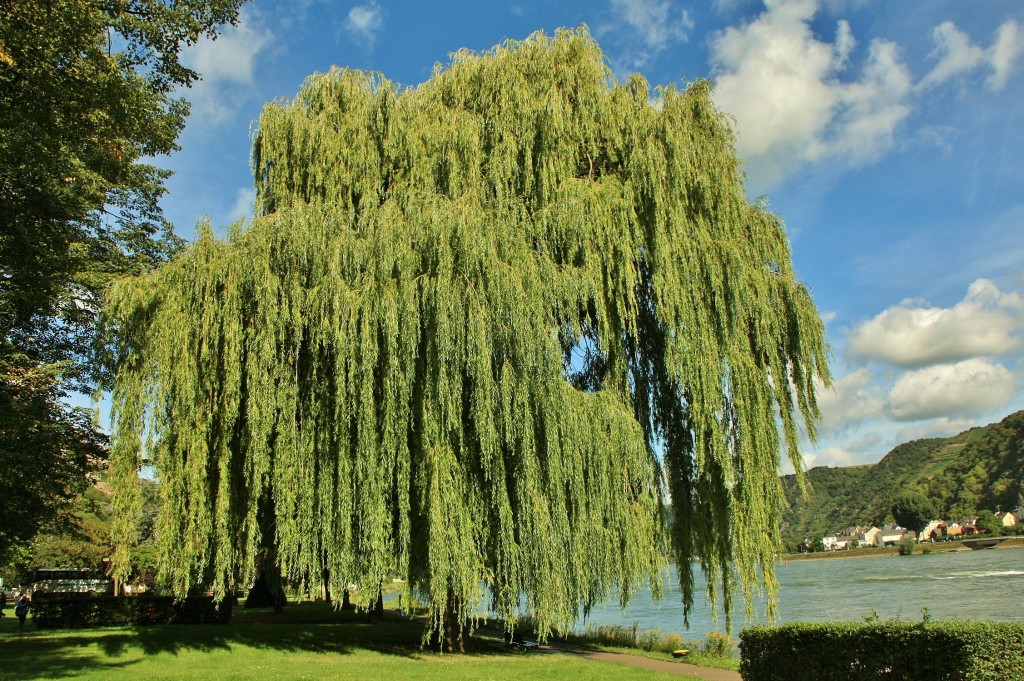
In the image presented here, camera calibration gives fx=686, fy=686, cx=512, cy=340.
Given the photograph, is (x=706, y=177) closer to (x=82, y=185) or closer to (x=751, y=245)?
(x=751, y=245)

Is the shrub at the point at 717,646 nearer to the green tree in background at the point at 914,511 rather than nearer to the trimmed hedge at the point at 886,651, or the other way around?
the trimmed hedge at the point at 886,651

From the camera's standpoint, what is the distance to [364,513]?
38.5 ft

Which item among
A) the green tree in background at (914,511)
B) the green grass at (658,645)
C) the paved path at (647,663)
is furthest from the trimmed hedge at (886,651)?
the green tree in background at (914,511)

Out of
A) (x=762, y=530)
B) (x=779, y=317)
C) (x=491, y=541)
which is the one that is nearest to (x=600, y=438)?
(x=491, y=541)

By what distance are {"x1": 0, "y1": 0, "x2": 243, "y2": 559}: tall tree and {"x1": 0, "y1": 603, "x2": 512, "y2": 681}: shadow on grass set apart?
3461 mm

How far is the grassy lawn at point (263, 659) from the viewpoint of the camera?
11312 millimetres

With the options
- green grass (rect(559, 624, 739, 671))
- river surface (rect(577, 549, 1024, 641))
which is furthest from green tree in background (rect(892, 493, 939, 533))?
green grass (rect(559, 624, 739, 671))

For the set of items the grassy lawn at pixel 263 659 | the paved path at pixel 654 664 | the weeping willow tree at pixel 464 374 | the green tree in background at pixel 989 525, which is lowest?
the green tree in background at pixel 989 525

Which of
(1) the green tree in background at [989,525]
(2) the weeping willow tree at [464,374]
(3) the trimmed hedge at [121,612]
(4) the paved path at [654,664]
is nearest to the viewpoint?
(2) the weeping willow tree at [464,374]

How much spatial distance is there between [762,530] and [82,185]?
16043mm

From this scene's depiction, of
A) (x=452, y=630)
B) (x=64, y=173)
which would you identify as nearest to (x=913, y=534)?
(x=452, y=630)

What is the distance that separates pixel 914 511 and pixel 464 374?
137137mm

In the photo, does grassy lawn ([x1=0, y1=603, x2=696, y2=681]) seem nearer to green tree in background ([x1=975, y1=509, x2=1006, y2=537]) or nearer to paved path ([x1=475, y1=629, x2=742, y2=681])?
paved path ([x1=475, y1=629, x2=742, y2=681])

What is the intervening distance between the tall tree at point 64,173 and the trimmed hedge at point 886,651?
13.4 m
